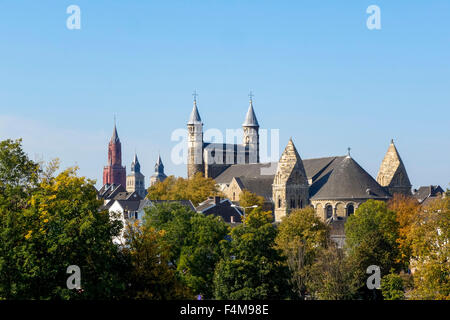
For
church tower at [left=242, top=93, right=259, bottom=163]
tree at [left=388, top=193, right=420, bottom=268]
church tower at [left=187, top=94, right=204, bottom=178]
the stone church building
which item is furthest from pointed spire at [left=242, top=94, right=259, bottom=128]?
tree at [left=388, top=193, right=420, bottom=268]

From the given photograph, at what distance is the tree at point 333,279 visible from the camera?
60.4 m

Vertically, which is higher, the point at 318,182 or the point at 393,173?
the point at 393,173

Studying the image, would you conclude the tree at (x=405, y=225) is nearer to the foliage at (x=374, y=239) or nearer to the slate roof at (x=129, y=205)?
the foliage at (x=374, y=239)

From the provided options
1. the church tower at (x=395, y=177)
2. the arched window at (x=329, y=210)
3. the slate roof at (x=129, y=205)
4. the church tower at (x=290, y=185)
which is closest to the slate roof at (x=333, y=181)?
the arched window at (x=329, y=210)

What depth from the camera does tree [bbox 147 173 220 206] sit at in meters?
135

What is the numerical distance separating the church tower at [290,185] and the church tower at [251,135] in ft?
170

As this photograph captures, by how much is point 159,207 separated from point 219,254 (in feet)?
45.6

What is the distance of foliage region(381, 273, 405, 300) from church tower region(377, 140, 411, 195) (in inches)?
3161

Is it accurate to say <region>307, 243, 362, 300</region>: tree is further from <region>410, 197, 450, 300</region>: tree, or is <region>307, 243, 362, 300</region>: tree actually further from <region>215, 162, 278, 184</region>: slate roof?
<region>215, 162, 278, 184</region>: slate roof

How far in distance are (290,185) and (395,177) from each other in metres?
19.9

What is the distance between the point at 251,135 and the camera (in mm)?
193625

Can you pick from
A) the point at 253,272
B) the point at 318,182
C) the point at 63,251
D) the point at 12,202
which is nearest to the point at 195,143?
the point at 318,182

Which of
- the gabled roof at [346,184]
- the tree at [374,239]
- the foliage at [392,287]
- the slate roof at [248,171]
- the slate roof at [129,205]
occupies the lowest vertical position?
the foliage at [392,287]

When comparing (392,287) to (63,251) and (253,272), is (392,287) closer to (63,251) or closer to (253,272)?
(253,272)
